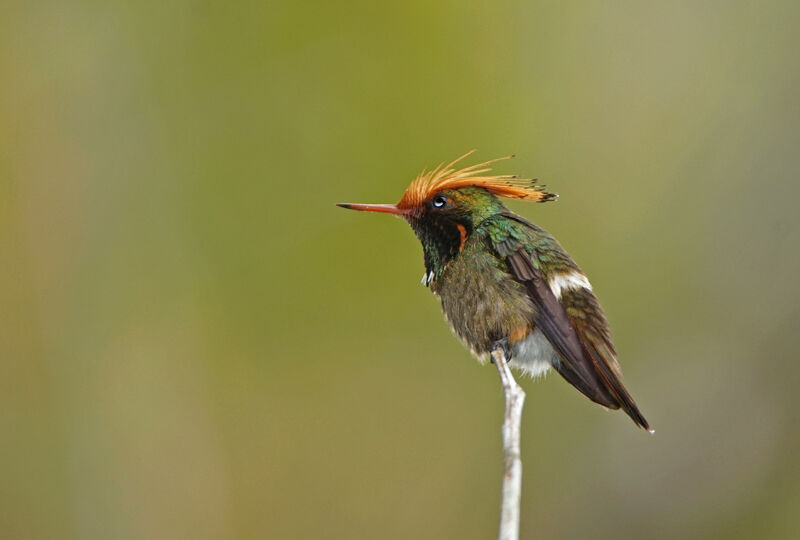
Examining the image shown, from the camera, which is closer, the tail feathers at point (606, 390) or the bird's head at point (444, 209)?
the tail feathers at point (606, 390)

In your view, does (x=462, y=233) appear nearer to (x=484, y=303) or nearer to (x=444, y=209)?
(x=444, y=209)

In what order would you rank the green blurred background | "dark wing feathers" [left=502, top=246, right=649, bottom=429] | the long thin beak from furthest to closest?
the green blurred background
"dark wing feathers" [left=502, top=246, right=649, bottom=429]
the long thin beak

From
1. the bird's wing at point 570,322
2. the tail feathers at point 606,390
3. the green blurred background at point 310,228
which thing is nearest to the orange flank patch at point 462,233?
the bird's wing at point 570,322

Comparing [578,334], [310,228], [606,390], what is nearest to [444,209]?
[578,334]

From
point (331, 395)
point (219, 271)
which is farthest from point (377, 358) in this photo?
point (219, 271)

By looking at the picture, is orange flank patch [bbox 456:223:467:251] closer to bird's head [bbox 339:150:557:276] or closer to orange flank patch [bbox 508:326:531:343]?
bird's head [bbox 339:150:557:276]

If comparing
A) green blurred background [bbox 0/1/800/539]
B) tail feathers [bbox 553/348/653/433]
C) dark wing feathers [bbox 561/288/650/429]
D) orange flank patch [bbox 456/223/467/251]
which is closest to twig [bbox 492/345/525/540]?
tail feathers [bbox 553/348/653/433]

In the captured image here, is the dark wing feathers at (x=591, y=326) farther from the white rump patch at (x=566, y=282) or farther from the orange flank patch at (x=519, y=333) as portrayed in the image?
the orange flank patch at (x=519, y=333)
